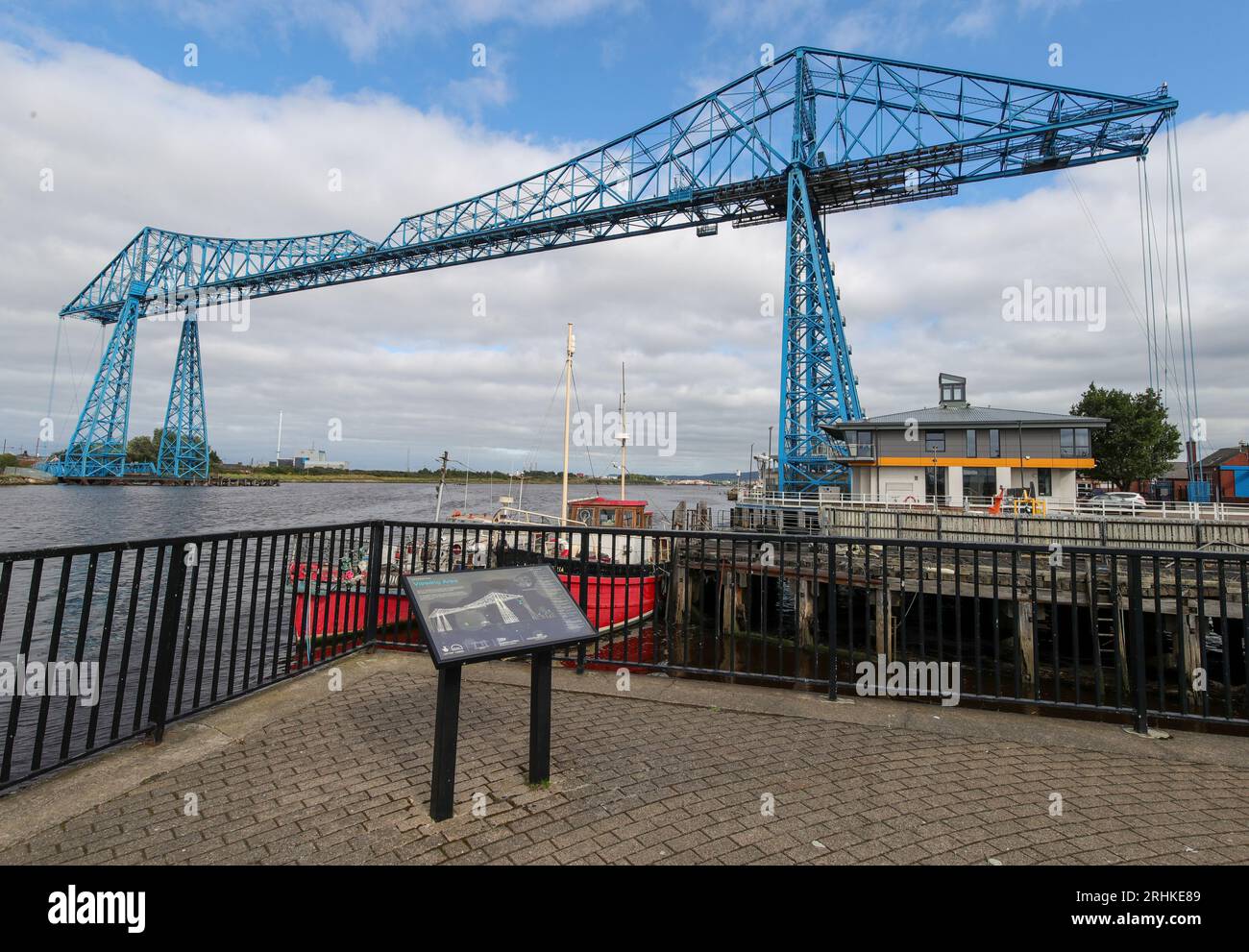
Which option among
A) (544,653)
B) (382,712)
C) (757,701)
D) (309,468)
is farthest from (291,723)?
(309,468)

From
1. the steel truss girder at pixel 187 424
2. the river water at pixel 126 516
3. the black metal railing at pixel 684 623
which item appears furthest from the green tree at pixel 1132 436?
the steel truss girder at pixel 187 424

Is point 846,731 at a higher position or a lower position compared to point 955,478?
lower

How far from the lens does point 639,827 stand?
2.77 m

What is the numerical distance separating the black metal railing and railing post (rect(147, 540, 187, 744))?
0.01m

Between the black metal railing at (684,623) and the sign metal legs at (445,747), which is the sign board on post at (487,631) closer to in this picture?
the sign metal legs at (445,747)

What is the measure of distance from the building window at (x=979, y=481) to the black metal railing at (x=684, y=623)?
10.0 metres

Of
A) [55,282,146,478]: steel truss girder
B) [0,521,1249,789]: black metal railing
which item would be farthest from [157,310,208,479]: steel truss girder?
[0,521,1249,789]: black metal railing

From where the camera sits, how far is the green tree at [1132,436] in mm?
41875

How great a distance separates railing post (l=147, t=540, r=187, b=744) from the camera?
11.7 ft

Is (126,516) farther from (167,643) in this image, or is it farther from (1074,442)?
(1074,442)

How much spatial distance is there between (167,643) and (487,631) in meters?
2.08
